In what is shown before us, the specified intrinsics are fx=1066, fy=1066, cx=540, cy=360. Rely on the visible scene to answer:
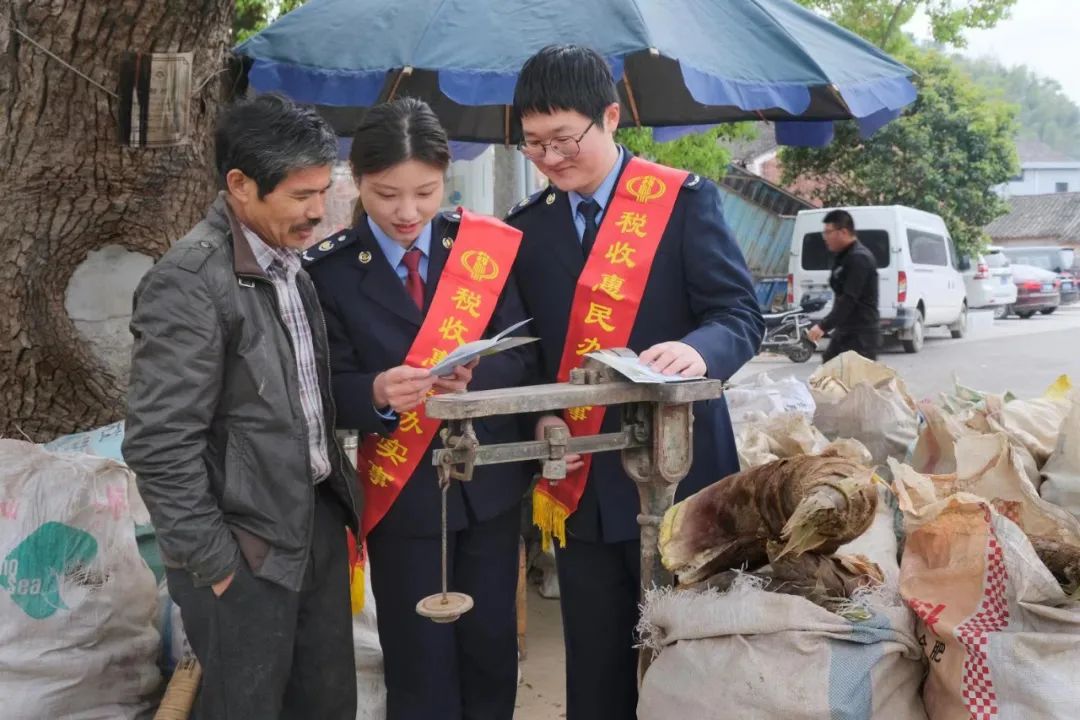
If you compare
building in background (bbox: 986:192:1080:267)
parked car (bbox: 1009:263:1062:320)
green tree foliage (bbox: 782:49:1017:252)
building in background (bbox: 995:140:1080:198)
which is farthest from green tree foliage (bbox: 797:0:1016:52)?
building in background (bbox: 995:140:1080:198)

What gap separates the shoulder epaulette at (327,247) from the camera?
8.27 feet

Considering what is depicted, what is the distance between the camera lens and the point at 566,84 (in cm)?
239

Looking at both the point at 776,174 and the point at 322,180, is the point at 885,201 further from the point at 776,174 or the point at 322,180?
the point at 322,180

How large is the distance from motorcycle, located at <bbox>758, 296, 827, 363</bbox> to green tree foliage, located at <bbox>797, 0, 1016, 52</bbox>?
19.0 ft

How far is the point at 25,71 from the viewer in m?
3.38

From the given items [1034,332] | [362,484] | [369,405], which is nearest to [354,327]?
[369,405]

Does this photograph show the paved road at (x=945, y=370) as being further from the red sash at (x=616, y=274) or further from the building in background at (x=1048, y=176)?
the building in background at (x=1048, y=176)

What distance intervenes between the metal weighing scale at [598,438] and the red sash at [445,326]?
0.30m

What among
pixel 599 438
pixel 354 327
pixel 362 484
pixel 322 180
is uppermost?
pixel 322 180

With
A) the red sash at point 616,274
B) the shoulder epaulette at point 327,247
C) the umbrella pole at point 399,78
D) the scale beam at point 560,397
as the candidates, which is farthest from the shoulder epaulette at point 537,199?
the umbrella pole at point 399,78

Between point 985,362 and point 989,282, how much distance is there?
9160mm

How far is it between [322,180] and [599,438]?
78 centimetres

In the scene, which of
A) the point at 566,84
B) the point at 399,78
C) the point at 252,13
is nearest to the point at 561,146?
the point at 566,84

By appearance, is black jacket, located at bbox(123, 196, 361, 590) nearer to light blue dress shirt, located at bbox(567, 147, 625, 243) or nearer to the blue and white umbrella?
light blue dress shirt, located at bbox(567, 147, 625, 243)
